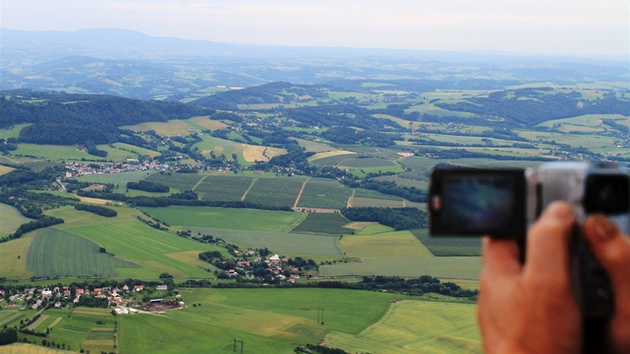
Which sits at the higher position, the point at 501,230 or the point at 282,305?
the point at 501,230

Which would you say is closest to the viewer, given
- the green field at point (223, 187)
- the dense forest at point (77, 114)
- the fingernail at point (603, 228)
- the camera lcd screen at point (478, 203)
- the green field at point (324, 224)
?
the fingernail at point (603, 228)

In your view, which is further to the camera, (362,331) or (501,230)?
(362,331)

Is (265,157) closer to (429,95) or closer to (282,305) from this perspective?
(282,305)

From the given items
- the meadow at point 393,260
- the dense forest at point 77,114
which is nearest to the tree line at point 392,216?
the meadow at point 393,260

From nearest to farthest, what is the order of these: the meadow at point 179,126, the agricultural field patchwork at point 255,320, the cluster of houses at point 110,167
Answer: the agricultural field patchwork at point 255,320 < the cluster of houses at point 110,167 < the meadow at point 179,126

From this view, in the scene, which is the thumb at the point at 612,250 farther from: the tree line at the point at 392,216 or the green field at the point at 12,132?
the green field at the point at 12,132

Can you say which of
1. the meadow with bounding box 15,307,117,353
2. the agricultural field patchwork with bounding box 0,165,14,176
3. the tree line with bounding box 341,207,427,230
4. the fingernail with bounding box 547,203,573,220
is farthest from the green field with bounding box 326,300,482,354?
the agricultural field patchwork with bounding box 0,165,14,176

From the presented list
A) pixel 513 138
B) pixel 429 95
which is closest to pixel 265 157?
pixel 513 138
